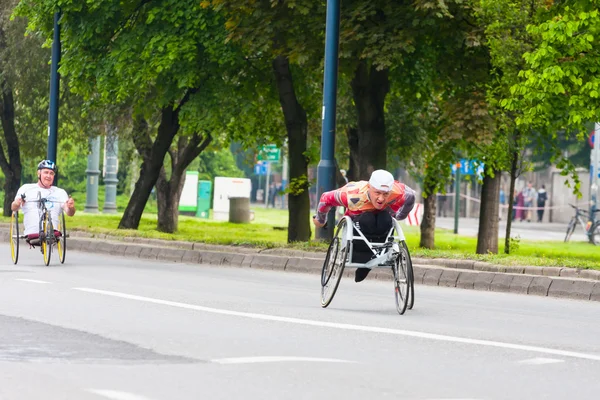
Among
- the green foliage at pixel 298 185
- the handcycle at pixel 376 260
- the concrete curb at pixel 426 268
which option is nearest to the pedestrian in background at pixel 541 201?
the green foliage at pixel 298 185

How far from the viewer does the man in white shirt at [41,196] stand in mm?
19906

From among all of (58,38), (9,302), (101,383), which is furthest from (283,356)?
(58,38)

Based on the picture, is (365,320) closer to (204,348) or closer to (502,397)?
(204,348)

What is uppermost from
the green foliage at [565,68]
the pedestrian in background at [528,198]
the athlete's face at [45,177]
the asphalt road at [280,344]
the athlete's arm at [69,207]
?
the green foliage at [565,68]

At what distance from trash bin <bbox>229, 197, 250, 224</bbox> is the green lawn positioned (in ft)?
7.54

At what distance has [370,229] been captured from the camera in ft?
43.2

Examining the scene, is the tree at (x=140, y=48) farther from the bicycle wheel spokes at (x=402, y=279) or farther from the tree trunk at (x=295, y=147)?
the bicycle wheel spokes at (x=402, y=279)

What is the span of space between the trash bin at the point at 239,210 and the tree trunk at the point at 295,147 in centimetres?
2288

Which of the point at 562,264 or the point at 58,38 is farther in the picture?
the point at 58,38

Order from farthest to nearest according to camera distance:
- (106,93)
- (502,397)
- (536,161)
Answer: (536,161) → (106,93) → (502,397)

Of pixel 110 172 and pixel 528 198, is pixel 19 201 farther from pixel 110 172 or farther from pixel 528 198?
pixel 528 198

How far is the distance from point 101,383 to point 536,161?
61757 mm

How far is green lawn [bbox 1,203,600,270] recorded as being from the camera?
19.9 m

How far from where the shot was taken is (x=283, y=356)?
913 centimetres
